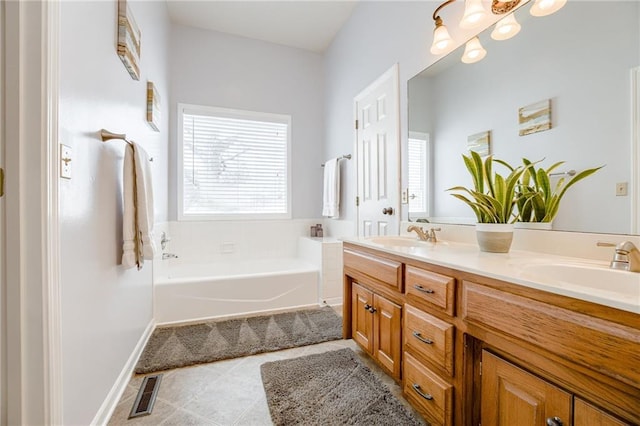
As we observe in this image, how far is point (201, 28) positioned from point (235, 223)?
2.31m

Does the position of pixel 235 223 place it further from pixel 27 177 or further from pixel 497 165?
pixel 497 165

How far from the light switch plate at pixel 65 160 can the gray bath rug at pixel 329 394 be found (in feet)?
4.37

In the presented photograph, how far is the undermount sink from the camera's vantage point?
847mm

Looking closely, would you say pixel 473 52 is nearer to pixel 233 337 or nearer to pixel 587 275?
pixel 587 275

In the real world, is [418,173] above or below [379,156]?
below

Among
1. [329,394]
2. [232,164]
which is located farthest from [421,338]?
[232,164]

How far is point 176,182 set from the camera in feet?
10.3

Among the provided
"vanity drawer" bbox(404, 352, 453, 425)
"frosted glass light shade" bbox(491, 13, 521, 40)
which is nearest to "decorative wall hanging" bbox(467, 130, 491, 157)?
"frosted glass light shade" bbox(491, 13, 521, 40)

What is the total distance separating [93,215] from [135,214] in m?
0.33

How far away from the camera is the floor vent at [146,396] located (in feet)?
4.43

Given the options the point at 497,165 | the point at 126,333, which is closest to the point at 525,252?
the point at 497,165

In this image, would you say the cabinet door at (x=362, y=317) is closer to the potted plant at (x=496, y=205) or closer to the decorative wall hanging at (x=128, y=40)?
the potted plant at (x=496, y=205)

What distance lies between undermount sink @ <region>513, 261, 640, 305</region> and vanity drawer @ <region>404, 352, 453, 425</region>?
0.54 metres

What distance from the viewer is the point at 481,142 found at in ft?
5.15
